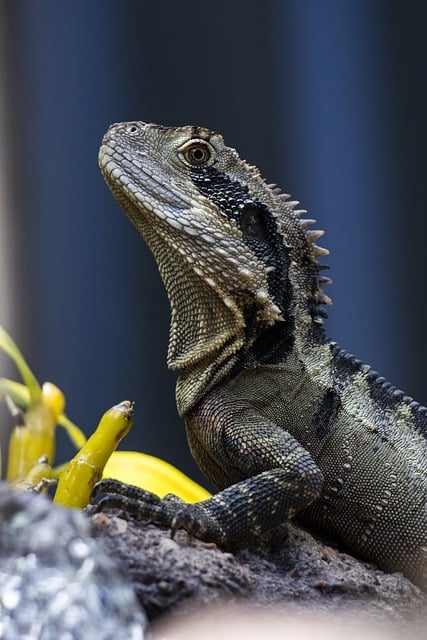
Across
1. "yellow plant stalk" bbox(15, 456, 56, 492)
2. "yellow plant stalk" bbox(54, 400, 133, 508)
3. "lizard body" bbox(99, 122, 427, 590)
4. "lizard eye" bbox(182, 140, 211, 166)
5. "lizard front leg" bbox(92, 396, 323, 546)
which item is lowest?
"yellow plant stalk" bbox(15, 456, 56, 492)

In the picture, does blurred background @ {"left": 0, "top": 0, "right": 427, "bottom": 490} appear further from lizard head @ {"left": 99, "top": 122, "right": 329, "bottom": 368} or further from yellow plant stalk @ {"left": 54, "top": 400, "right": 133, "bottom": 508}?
yellow plant stalk @ {"left": 54, "top": 400, "right": 133, "bottom": 508}

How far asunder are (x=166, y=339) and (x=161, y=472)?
1.00m

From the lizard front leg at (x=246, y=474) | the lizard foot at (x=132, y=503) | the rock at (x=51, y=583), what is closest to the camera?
the rock at (x=51, y=583)

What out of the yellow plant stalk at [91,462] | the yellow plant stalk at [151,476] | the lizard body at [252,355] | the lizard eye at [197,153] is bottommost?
the yellow plant stalk at [151,476]

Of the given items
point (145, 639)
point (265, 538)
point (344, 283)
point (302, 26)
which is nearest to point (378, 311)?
point (344, 283)

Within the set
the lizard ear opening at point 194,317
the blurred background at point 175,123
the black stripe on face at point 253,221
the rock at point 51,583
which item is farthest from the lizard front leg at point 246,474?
the blurred background at point 175,123

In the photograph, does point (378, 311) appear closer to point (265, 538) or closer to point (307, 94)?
point (307, 94)

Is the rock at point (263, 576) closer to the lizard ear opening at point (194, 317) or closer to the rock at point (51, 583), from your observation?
the rock at point (51, 583)

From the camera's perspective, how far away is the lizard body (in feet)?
6.98

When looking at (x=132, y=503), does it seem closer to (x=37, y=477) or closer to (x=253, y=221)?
(x=37, y=477)

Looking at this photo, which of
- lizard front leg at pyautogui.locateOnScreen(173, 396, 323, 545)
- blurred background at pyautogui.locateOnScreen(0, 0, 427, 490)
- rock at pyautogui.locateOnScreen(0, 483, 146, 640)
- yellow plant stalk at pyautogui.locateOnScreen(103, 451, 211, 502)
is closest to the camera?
rock at pyautogui.locateOnScreen(0, 483, 146, 640)

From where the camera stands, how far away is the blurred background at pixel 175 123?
11.0ft

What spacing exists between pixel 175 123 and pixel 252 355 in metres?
1.74

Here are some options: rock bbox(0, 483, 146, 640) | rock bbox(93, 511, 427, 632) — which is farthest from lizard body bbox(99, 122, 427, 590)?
rock bbox(0, 483, 146, 640)
